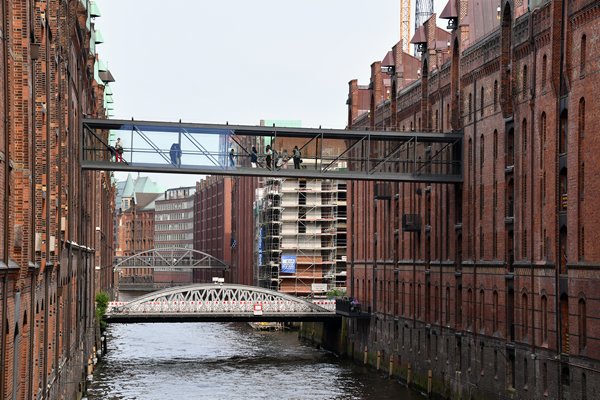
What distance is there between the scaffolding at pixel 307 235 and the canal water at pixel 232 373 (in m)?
18.0

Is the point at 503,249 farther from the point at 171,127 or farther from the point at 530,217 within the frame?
the point at 171,127

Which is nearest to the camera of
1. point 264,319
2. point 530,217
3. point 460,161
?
point 530,217

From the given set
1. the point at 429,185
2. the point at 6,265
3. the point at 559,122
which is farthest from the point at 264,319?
the point at 6,265

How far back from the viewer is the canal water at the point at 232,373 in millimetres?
57531

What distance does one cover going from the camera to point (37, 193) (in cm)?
2672

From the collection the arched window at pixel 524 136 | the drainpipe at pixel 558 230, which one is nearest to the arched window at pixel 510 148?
the arched window at pixel 524 136

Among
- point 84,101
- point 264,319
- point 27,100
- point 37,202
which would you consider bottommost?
point 264,319

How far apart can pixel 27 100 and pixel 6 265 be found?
4.35 m

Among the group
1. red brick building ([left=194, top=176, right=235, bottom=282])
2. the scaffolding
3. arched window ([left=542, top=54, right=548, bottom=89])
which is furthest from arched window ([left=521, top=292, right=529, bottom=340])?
red brick building ([left=194, top=176, right=235, bottom=282])

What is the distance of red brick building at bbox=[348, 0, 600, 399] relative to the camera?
122 ft

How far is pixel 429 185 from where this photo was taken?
191ft

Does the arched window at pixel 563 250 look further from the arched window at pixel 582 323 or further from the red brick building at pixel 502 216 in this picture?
the arched window at pixel 582 323

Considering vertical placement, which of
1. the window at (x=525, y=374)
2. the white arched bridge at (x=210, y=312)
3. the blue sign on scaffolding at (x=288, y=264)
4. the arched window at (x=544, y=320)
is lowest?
the window at (x=525, y=374)

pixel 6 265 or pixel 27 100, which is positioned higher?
pixel 27 100
